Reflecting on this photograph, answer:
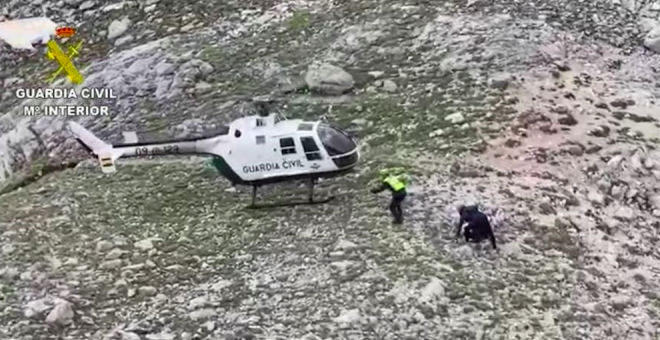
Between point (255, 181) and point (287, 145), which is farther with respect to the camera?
point (255, 181)

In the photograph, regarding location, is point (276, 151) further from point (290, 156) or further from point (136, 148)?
point (136, 148)

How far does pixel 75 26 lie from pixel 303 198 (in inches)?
330

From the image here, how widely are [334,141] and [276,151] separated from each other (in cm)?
87

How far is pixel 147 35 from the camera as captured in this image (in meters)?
21.6

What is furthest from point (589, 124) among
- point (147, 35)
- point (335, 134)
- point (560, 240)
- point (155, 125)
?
point (147, 35)

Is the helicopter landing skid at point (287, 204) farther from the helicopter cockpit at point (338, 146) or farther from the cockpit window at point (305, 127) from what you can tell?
the cockpit window at point (305, 127)

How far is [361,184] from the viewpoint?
A: 16.8m

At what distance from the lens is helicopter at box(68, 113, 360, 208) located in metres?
15.8

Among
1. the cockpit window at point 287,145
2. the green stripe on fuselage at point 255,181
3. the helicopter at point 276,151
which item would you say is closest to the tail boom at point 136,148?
the helicopter at point 276,151

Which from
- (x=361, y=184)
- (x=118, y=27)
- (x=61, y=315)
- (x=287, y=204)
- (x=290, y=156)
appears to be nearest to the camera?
(x=61, y=315)

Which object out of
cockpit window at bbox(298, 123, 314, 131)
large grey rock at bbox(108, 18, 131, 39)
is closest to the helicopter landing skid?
cockpit window at bbox(298, 123, 314, 131)

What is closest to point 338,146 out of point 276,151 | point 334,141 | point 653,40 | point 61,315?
point 334,141

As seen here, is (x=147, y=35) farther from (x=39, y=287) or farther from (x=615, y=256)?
(x=615, y=256)

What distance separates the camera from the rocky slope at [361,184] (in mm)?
14453
